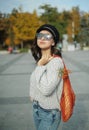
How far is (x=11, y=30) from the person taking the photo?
62.9 meters

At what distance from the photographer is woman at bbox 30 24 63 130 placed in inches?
122

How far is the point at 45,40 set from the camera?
3.26 metres

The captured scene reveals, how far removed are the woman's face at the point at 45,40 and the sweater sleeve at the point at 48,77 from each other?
0.60 feet

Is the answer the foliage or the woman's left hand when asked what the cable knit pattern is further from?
the foliage

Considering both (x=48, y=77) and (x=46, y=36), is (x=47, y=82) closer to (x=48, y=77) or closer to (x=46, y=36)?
(x=48, y=77)

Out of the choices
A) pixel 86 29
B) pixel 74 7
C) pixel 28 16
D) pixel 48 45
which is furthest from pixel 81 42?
pixel 48 45

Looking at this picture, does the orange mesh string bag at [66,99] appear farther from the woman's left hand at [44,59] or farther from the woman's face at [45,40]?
the woman's face at [45,40]

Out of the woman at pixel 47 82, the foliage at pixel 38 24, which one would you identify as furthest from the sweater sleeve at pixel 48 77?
the foliage at pixel 38 24

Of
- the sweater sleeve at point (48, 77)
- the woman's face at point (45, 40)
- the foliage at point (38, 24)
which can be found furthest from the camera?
the foliage at point (38, 24)

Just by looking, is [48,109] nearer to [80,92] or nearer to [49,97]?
[49,97]

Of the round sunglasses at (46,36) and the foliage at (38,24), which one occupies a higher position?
the round sunglasses at (46,36)

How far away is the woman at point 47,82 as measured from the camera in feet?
10.2

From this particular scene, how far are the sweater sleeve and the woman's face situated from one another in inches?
7.3

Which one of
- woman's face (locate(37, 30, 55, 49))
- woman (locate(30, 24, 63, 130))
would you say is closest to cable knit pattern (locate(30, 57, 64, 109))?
woman (locate(30, 24, 63, 130))
